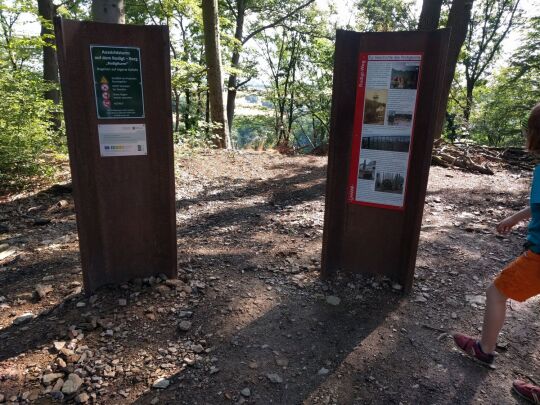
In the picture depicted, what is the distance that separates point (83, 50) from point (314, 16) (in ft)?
67.8

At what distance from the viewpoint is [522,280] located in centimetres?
229

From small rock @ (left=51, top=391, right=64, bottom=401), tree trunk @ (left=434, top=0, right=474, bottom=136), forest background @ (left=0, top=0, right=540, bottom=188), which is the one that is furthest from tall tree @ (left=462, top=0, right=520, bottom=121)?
small rock @ (left=51, top=391, right=64, bottom=401)

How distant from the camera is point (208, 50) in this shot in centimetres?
995

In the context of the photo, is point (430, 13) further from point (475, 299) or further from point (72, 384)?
point (72, 384)

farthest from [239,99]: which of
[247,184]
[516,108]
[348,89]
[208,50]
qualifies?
[348,89]

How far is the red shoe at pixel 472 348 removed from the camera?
264cm

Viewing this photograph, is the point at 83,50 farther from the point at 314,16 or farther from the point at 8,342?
the point at 314,16

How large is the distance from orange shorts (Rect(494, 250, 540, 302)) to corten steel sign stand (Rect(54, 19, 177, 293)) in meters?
2.66

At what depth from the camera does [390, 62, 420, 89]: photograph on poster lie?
9.87 ft

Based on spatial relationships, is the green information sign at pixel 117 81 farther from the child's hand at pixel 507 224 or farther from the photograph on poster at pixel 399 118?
the child's hand at pixel 507 224

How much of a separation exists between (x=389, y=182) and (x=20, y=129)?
19.2 feet

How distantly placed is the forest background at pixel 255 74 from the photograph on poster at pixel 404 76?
4.41 metres

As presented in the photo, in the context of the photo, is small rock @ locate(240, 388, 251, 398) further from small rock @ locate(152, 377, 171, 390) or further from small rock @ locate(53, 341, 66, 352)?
small rock @ locate(53, 341, 66, 352)

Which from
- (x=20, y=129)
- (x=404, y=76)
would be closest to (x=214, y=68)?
(x=20, y=129)
